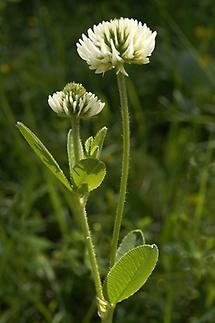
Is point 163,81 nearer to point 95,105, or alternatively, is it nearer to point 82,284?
point 82,284

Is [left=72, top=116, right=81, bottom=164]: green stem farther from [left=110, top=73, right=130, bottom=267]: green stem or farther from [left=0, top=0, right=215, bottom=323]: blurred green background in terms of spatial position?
[left=0, top=0, right=215, bottom=323]: blurred green background

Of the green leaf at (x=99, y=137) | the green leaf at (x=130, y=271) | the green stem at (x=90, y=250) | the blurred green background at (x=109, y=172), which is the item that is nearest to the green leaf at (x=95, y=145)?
the green leaf at (x=99, y=137)

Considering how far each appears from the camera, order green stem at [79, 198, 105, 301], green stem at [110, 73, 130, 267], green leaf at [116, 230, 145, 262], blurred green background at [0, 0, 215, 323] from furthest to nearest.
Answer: blurred green background at [0, 0, 215, 323] < green leaf at [116, 230, 145, 262] < green stem at [79, 198, 105, 301] < green stem at [110, 73, 130, 267]

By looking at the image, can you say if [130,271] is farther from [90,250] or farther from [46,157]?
[46,157]

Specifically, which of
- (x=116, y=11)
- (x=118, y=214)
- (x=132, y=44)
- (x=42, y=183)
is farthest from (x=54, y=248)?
(x=116, y=11)

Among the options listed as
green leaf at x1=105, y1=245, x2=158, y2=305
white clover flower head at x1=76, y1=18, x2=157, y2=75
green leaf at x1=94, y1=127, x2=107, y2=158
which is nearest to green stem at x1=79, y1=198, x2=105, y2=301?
green leaf at x1=105, y1=245, x2=158, y2=305

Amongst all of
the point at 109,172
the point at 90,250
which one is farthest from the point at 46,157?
the point at 109,172
